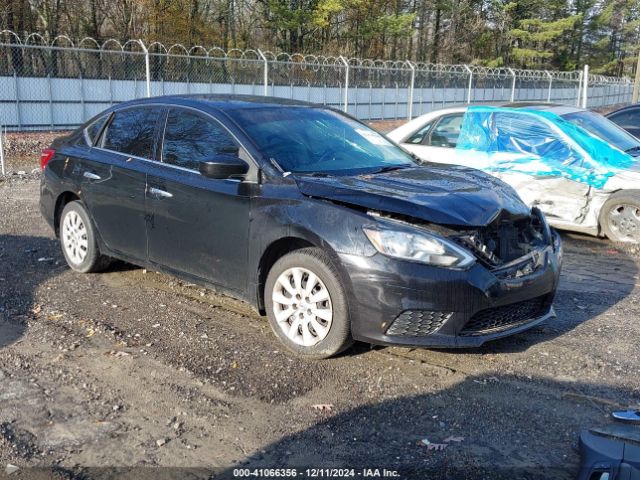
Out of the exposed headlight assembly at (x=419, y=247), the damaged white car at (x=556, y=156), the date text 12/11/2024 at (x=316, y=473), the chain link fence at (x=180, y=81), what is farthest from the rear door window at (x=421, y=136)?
the chain link fence at (x=180, y=81)

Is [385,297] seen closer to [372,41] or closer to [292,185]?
[292,185]

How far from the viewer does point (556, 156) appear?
7828mm

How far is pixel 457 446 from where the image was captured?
3.36m

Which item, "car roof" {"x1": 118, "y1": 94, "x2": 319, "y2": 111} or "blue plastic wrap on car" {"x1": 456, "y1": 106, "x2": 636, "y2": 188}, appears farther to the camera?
"blue plastic wrap on car" {"x1": 456, "y1": 106, "x2": 636, "y2": 188}

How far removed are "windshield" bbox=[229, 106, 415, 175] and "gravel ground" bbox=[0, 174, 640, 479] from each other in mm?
1286

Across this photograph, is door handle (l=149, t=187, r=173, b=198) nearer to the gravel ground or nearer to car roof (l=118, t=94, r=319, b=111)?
car roof (l=118, t=94, r=319, b=111)

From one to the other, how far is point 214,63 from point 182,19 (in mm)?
9474

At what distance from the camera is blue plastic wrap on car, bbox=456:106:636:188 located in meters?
7.66

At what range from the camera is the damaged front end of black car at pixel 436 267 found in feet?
13.1

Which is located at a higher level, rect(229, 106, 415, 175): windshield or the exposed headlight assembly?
rect(229, 106, 415, 175): windshield

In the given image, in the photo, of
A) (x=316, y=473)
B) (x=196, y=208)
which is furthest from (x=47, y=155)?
(x=316, y=473)

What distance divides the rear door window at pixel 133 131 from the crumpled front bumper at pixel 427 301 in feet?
7.53

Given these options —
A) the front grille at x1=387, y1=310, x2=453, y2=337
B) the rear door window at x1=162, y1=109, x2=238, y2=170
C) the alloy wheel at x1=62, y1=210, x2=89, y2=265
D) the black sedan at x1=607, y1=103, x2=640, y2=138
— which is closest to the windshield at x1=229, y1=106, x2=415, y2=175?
the rear door window at x1=162, y1=109, x2=238, y2=170

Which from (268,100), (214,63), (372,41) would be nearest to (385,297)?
(268,100)
